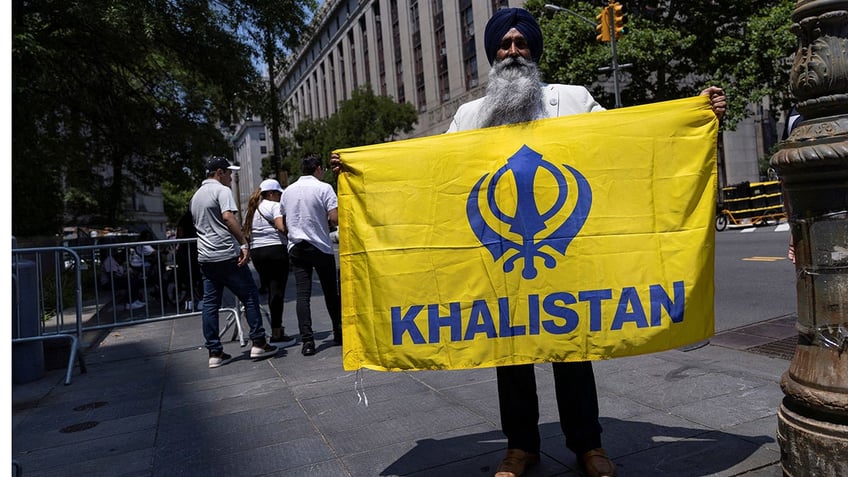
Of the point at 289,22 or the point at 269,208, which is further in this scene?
the point at 289,22

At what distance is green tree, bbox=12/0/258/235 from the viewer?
11.7 m

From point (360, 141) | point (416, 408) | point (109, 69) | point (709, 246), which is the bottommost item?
point (416, 408)

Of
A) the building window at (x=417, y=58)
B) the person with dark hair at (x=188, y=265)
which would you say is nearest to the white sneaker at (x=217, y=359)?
the person with dark hair at (x=188, y=265)

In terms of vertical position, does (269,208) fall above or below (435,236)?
above

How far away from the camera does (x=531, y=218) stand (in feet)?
9.87

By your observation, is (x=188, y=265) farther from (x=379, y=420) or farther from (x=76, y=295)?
(x=379, y=420)

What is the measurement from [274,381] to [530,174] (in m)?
3.47

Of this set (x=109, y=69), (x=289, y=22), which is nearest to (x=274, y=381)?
(x=289, y=22)

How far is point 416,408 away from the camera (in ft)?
14.3

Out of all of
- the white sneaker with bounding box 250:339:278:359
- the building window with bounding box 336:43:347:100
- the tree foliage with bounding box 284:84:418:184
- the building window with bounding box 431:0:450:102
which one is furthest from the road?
the building window with bounding box 336:43:347:100

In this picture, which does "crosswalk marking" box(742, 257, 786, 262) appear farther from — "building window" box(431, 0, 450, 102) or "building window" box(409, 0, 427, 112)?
"building window" box(409, 0, 427, 112)

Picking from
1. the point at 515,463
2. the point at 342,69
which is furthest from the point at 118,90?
the point at 342,69

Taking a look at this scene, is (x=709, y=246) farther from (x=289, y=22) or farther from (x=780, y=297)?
(x=289, y=22)

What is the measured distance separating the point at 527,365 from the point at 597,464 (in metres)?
0.53
